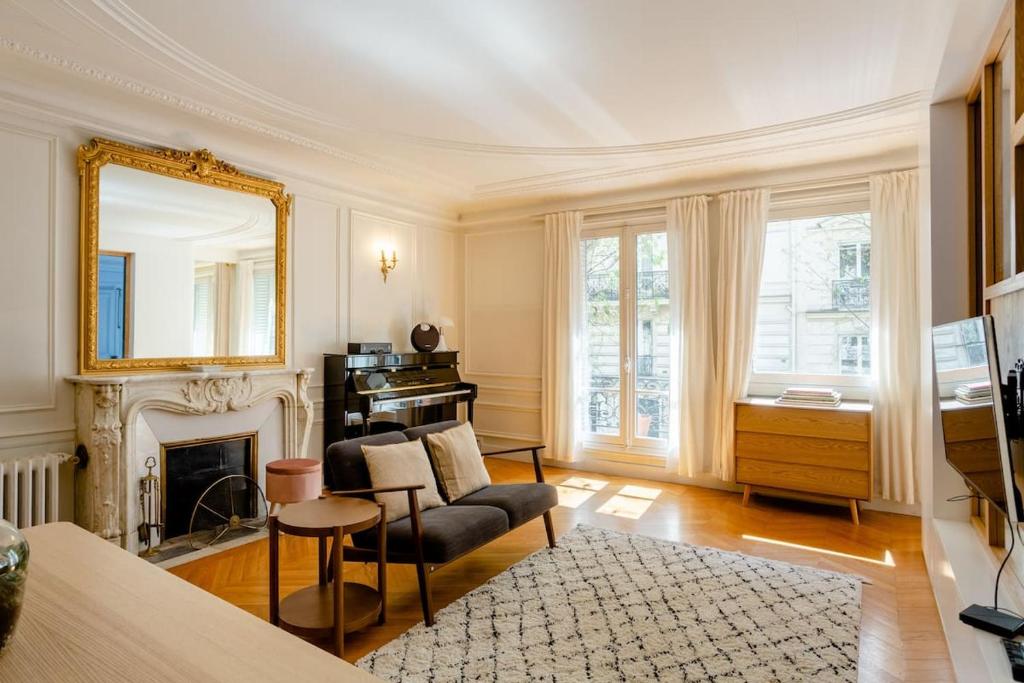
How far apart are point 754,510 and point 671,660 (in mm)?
2513

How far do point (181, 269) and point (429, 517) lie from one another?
2593 millimetres

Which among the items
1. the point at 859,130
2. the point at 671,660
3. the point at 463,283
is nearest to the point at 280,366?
the point at 463,283

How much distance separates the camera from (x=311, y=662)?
2.64 ft

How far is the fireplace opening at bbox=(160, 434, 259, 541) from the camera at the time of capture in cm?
397

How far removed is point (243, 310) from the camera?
14.7 feet

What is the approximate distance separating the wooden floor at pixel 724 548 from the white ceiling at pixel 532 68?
2.65 m

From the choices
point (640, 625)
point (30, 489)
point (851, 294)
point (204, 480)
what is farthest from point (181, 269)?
point (851, 294)

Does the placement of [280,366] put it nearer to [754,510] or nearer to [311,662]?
[754,510]

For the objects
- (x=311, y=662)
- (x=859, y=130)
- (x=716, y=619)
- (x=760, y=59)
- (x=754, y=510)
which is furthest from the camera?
A: (x=754, y=510)

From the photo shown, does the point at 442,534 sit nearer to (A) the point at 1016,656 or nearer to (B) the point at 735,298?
(A) the point at 1016,656

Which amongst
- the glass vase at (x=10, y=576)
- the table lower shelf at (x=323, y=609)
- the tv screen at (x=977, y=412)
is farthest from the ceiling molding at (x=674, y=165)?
the glass vase at (x=10, y=576)

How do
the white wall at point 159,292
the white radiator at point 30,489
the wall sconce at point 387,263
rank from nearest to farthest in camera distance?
the white radiator at point 30,489 → the white wall at point 159,292 → the wall sconce at point 387,263

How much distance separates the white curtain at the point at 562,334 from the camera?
19.6 feet

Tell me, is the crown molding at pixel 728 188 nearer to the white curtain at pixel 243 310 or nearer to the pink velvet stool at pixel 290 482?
the white curtain at pixel 243 310
